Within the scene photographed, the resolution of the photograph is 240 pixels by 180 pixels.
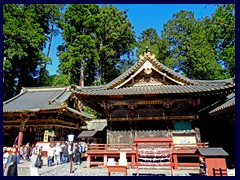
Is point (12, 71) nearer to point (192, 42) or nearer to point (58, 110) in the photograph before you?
point (58, 110)

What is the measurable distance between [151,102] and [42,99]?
12.7 meters

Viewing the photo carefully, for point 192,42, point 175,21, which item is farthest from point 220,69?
point 175,21

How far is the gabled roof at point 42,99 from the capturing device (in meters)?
16.9

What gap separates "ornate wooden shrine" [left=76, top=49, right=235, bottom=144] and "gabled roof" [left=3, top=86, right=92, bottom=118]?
5.26 m

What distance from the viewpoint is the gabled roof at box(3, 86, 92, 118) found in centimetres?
1686

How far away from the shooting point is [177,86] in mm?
12875

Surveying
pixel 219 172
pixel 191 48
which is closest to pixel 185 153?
pixel 219 172

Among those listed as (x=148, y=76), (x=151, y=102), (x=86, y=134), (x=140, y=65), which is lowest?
(x=86, y=134)

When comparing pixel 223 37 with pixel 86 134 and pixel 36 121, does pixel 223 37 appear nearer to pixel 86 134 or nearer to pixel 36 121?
pixel 86 134

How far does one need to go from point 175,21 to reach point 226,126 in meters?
28.9

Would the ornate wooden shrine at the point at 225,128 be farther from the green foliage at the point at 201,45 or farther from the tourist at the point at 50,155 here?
the green foliage at the point at 201,45

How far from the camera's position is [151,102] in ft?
41.0

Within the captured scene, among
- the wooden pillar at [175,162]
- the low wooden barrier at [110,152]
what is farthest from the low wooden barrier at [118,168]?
the wooden pillar at [175,162]

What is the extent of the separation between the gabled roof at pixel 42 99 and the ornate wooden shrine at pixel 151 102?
5260mm
